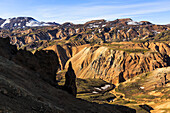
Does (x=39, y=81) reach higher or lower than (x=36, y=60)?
lower

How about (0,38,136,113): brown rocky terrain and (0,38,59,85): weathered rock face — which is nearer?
(0,38,136,113): brown rocky terrain

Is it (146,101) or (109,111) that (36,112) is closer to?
(109,111)

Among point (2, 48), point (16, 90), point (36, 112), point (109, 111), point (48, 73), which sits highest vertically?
point (2, 48)

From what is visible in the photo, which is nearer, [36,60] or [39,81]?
[39,81]

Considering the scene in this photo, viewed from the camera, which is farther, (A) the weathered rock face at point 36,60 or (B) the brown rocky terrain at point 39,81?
(A) the weathered rock face at point 36,60

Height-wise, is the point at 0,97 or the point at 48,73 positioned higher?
the point at 0,97

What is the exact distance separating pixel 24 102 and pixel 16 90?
4112 millimetres

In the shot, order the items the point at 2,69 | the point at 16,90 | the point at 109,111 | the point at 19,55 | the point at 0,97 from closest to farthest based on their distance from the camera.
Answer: the point at 0,97 → the point at 16,90 → the point at 2,69 → the point at 109,111 → the point at 19,55

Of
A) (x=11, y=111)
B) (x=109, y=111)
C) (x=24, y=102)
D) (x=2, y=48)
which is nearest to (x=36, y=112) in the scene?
(x=24, y=102)

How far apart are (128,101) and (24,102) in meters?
181

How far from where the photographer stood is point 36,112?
106ft

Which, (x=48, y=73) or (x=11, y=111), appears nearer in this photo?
(x=11, y=111)

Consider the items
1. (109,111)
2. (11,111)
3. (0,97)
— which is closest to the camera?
(11,111)

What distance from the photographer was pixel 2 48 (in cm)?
7994
